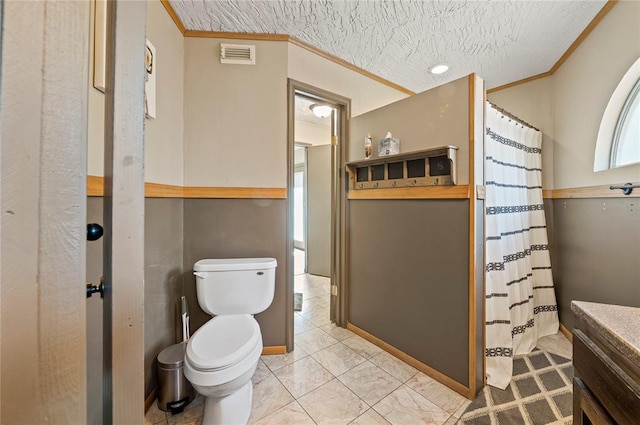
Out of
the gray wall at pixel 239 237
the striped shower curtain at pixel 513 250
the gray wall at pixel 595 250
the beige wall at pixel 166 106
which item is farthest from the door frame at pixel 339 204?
the gray wall at pixel 595 250

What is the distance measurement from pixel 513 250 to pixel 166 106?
2.61 metres

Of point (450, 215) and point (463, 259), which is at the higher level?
point (450, 215)

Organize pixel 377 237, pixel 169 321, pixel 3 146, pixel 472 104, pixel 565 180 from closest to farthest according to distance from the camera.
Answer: pixel 3 146
pixel 472 104
pixel 169 321
pixel 377 237
pixel 565 180

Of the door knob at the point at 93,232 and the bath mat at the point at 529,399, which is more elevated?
the door knob at the point at 93,232

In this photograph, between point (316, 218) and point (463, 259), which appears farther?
point (316, 218)

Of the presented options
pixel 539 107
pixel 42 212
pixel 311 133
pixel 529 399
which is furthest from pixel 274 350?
pixel 539 107

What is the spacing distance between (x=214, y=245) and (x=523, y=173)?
2516mm

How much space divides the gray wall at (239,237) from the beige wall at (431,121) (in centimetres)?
101

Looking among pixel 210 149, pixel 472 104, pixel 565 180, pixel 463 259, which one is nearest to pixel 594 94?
pixel 565 180

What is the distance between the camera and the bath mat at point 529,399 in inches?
52.8

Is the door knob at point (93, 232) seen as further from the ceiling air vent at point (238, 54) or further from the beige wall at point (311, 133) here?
the beige wall at point (311, 133)

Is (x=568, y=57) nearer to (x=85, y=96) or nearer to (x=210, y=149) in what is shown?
(x=210, y=149)

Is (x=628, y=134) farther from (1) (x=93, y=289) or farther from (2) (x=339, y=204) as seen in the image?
(1) (x=93, y=289)

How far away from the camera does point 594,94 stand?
186 cm
